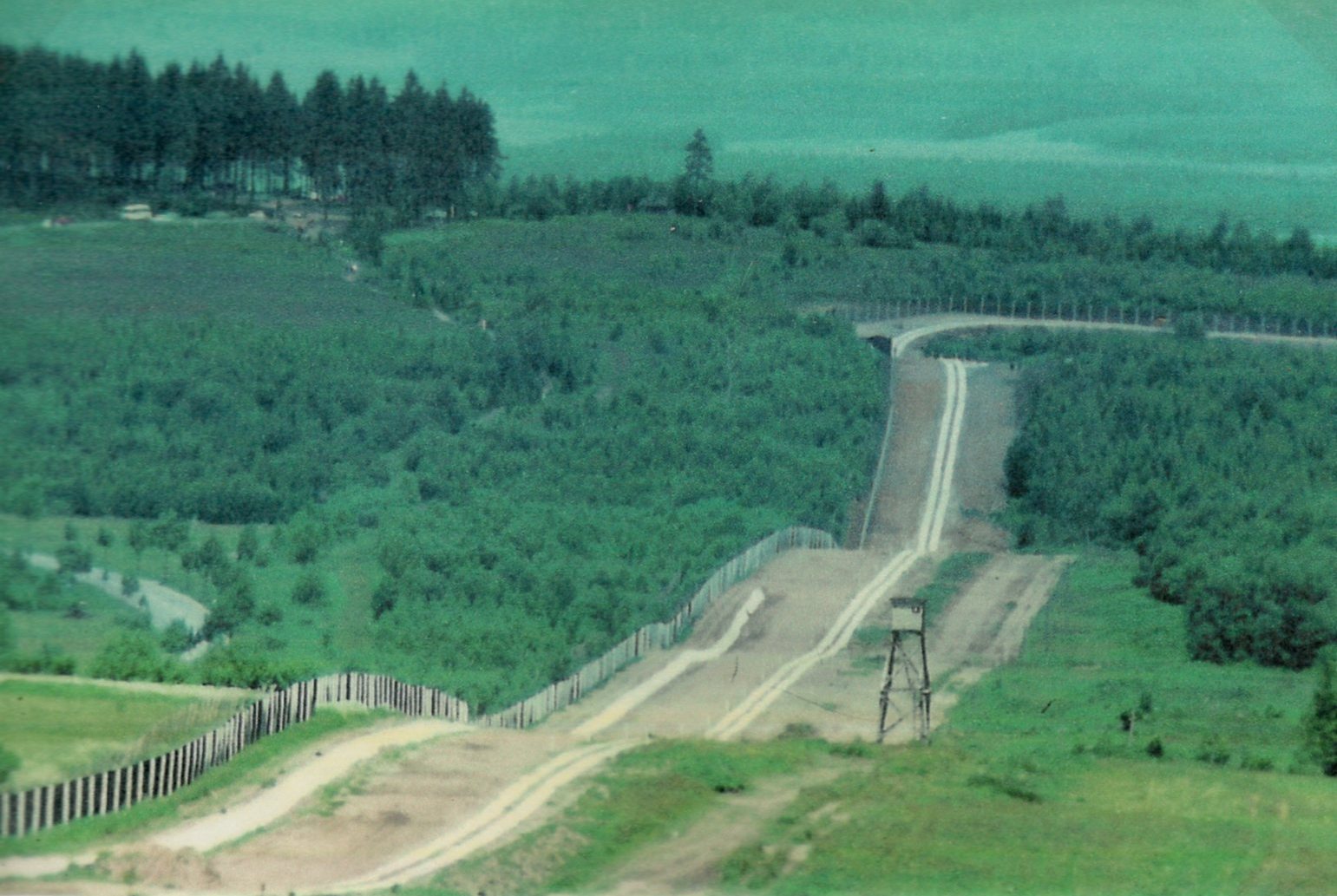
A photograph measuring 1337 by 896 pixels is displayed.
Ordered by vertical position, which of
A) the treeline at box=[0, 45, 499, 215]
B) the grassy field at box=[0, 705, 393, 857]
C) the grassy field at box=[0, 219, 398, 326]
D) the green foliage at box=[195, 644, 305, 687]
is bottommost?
the green foliage at box=[195, 644, 305, 687]

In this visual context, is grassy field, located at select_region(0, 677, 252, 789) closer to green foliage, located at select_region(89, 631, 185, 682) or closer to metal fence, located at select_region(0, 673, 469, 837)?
metal fence, located at select_region(0, 673, 469, 837)

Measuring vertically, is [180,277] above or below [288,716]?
above

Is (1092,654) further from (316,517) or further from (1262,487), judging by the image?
(316,517)

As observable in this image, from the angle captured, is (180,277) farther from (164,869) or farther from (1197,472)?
(164,869)

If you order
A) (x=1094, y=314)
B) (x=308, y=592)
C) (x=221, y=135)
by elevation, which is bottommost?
(x=308, y=592)

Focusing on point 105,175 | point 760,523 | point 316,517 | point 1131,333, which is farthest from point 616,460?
point 1131,333

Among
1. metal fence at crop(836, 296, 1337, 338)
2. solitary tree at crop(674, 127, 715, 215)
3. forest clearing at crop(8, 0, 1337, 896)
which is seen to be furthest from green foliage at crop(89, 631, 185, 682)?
metal fence at crop(836, 296, 1337, 338)

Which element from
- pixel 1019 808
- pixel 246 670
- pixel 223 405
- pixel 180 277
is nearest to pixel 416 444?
pixel 223 405
